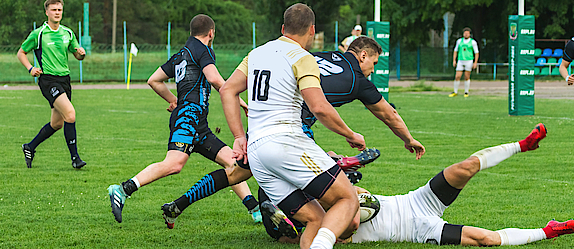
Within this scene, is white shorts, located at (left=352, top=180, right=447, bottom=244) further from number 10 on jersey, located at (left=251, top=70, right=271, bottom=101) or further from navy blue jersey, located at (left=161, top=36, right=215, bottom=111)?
navy blue jersey, located at (left=161, top=36, right=215, bottom=111)

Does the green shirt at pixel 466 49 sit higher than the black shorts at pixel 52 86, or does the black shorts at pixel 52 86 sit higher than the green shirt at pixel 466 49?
the green shirt at pixel 466 49

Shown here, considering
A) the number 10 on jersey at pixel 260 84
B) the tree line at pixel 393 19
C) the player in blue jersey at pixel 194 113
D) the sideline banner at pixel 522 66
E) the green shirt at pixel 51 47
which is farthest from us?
the tree line at pixel 393 19

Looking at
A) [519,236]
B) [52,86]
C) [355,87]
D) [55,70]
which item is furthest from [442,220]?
[55,70]

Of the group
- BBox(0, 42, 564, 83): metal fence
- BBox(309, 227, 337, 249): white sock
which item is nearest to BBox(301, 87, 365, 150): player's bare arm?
BBox(309, 227, 337, 249): white sock

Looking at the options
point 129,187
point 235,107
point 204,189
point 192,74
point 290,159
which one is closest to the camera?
point 290,159

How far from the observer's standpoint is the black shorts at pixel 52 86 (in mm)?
8656

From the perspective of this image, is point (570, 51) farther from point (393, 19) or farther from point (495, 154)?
point (393, 19)

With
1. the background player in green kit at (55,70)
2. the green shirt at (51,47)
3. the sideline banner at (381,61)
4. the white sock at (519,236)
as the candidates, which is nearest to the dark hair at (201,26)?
the white sock at (519,236)

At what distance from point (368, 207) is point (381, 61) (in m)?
13.4

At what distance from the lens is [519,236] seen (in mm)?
4836

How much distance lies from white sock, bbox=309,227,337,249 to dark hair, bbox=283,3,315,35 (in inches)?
49.6

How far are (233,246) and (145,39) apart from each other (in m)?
38.7

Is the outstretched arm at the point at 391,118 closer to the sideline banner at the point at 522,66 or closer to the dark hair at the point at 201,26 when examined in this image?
the dark hair at the point at 201,26

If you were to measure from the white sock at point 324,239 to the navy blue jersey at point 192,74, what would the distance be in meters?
2.33
